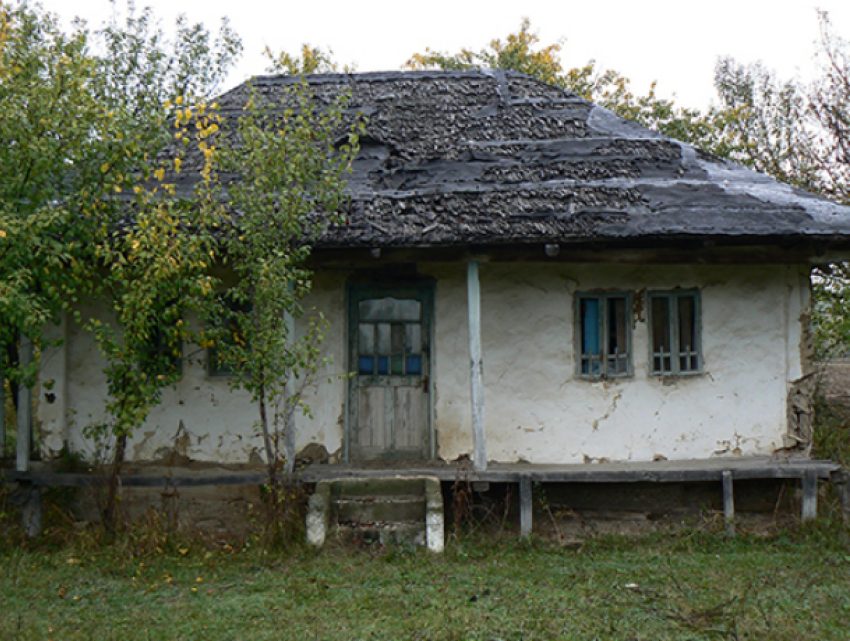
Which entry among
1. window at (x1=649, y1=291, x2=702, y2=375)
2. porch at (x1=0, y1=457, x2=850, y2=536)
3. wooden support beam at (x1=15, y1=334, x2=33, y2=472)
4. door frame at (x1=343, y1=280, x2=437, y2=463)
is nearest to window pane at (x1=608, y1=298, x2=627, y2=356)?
window at (x1=649, y1=291, x2=702, y2=375)

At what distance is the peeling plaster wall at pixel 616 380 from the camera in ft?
24.8

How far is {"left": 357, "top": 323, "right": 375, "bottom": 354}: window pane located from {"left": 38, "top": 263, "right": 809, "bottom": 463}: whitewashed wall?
24cm

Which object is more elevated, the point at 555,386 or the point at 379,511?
the point at 555,386

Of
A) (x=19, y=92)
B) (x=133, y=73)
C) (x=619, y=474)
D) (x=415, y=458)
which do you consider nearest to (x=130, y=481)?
(x=415, y=458)

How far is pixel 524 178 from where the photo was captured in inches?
297

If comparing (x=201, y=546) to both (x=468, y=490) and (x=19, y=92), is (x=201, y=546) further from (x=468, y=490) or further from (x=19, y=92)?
(x=19, y=92)

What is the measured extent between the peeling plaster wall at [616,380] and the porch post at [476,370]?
66 cm

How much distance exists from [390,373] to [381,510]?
166 centimetres

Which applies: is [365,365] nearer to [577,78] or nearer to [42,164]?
[42,164]

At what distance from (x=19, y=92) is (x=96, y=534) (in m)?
4.14

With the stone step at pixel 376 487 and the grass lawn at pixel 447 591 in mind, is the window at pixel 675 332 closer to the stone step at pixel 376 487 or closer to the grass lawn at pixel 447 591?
the grass lawn at pixel 447 591

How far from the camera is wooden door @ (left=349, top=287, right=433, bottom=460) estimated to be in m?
7.80

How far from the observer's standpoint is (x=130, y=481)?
7074 mm

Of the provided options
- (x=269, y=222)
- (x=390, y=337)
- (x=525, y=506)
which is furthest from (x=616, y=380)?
(x=269, y=222)
